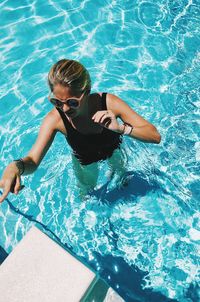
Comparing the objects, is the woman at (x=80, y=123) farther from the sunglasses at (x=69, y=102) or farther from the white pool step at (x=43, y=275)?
the white pool step at (x=43, y=275)

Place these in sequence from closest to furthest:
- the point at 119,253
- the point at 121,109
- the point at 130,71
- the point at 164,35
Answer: the point at 121,109 → the point at 119,253 → the point at 130,71 → the point at 164,35

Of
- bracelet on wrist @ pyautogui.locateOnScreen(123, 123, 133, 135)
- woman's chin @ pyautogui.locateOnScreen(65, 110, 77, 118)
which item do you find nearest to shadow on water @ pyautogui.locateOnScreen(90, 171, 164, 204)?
bracelet on wrist @ pyautogui.locateOnScreen(123, 123, 133, 135)

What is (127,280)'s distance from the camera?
12.7ft

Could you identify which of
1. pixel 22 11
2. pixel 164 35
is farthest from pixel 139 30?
pixel 22 11

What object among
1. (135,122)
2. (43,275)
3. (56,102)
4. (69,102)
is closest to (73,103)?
(69,102)

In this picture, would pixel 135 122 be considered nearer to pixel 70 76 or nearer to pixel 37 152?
pixel 70 76

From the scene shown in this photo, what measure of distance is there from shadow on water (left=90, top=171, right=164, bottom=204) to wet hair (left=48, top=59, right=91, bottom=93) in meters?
2.11

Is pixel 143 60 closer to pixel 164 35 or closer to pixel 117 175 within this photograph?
pixel 164 35

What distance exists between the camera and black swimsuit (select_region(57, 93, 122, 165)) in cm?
297

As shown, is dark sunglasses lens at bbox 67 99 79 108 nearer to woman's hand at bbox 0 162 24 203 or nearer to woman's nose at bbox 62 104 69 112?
woman's nose at bbox 62 104 69 112

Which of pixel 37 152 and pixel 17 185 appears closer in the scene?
pixel 17 185

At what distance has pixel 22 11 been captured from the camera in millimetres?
6691

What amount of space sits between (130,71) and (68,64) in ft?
11.0

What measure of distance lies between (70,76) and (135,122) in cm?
69
